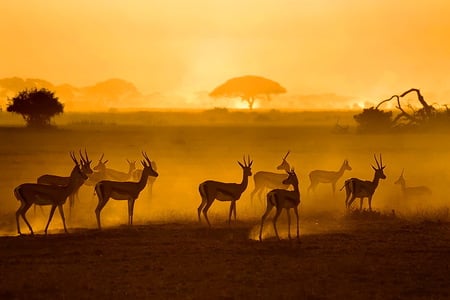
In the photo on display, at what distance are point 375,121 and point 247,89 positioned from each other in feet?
194

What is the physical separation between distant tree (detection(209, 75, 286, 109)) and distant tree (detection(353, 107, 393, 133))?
58.1 meters

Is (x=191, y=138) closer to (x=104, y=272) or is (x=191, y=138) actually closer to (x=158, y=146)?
(x=158, y=146)

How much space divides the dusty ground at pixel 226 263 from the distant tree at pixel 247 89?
96793 mm

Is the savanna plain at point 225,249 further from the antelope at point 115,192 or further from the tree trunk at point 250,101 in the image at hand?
the tree trunk at point 250,101

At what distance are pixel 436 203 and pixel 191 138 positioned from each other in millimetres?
31192

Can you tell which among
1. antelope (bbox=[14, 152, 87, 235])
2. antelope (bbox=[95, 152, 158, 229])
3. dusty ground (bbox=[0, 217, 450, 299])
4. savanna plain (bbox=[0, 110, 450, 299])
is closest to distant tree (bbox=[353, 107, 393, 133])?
savanna plain (bbox=[0, 110, 450, 299])

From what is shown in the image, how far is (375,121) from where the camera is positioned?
56062 mm

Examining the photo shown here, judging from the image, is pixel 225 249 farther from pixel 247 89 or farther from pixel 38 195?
pixel 247 89

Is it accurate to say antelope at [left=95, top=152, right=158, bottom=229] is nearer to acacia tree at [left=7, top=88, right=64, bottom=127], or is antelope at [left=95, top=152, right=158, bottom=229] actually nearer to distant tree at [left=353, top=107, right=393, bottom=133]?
distant tree at [left=353, top=107, right=393, bottom=133]

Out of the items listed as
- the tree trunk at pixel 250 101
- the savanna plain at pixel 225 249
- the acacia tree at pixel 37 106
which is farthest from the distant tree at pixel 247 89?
the savanna plain at pixel 225 249

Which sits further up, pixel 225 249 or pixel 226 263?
pixel 225 249

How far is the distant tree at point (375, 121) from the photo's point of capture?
55522 millimetres

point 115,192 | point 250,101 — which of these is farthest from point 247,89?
point 115,192

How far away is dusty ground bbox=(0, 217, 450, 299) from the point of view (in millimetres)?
12289
